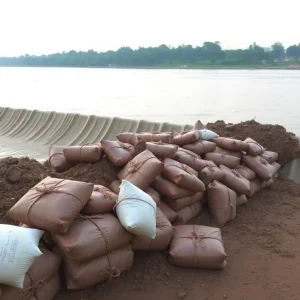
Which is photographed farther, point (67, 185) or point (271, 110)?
point (271, 110)

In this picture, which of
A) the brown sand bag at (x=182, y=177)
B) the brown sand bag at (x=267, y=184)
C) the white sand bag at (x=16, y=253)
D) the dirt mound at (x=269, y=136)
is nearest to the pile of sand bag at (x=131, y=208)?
the brown sand bag at (x=182, y=177)

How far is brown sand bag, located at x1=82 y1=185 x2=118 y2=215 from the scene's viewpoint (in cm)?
315

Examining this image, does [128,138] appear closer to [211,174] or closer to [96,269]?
[211,174]

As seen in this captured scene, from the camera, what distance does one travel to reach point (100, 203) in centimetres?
319

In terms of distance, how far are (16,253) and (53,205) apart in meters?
0.42

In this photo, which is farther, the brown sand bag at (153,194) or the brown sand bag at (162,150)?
the brown sand bag at (162,150)

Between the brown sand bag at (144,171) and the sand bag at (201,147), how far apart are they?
3.66 feet

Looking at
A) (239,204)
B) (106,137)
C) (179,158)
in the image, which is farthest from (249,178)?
(106,137)

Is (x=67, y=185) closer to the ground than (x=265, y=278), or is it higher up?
higher up

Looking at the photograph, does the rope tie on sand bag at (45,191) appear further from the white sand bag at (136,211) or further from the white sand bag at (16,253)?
the white sand bag at (136,211)

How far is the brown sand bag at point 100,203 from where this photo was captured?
3146 mm

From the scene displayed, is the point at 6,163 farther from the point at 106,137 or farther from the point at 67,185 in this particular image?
the point at 106,137

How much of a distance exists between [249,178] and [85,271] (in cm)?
275

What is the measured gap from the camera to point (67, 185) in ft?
10.1
